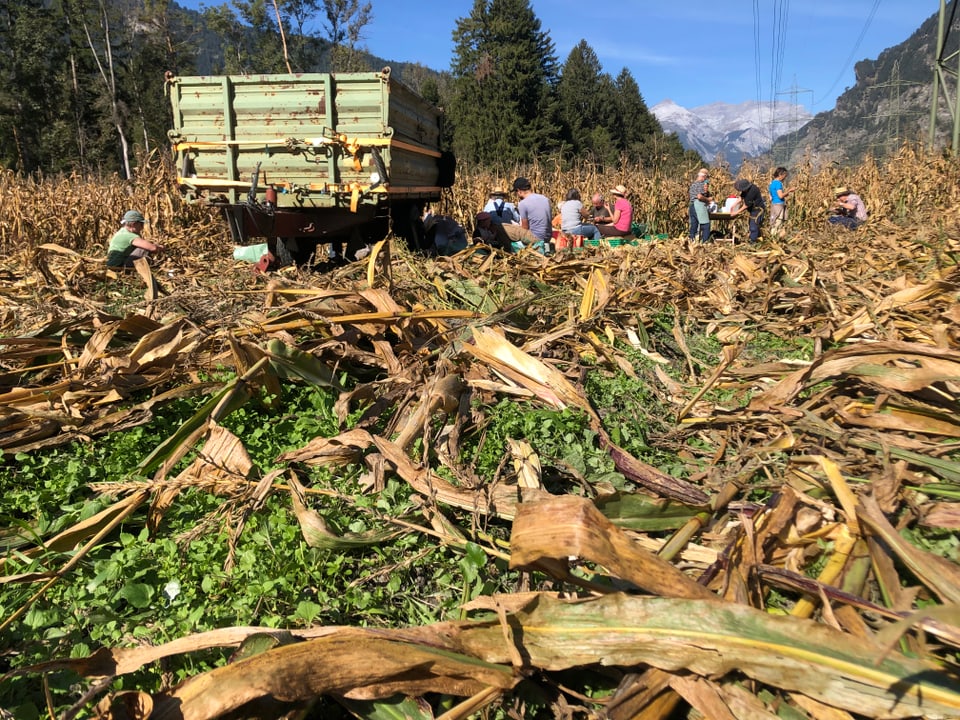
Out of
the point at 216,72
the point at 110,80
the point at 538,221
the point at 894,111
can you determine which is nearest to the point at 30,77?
the point at 110,80

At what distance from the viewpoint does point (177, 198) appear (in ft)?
37.8

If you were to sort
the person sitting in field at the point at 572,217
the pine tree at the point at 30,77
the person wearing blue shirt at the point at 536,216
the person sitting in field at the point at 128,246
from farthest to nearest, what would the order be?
the pine tree at the point at 30,77 < the person sitting in field at the point at 572,217 < the person wearing blue shirt at the point at 536,216 < the person sitting in field at the point at 128,246

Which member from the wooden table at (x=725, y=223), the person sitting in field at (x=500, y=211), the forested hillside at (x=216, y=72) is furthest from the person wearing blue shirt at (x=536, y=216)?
the forested hillside at (x=216, y=72)

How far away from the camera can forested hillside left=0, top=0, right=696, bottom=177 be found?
4081 cm

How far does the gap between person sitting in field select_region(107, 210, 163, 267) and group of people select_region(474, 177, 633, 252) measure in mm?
4601

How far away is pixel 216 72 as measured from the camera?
48219 mm

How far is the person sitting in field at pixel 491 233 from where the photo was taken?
9516 mm

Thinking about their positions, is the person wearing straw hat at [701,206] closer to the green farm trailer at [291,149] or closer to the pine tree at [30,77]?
the green farm trailer at [291,149]

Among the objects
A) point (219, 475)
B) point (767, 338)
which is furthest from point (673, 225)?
point (219, 475)

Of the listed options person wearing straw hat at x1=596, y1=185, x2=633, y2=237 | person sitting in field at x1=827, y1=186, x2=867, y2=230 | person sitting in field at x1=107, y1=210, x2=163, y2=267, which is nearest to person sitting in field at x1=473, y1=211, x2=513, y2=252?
person wearing straw hat at x1=596, y1=185, x2=633, y2=237

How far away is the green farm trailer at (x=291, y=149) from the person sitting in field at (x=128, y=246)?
762mm

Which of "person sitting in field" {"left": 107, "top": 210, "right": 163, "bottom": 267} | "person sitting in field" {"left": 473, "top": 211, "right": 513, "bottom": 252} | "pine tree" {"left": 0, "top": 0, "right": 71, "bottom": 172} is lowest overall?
"person sitting in field" {"left": 107, "top": 210, "right": 163, "bottom": 267}

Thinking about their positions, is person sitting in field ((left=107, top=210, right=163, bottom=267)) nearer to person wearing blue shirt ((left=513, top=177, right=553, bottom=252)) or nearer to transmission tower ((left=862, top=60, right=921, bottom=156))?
person wearing blue shirt ((left=513, top=177, right=553, bottom=252))

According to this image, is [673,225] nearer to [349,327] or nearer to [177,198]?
[177,198]
